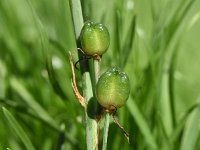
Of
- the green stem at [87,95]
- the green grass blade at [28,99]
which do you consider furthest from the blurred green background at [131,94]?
the green stem at [87,95]

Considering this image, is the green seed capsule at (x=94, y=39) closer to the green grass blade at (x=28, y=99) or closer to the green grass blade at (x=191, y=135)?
the green grass blade at (x=191, y=135)

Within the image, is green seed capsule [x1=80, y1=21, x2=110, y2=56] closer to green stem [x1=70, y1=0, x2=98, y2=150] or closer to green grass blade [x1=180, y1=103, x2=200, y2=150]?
green stem [x1=70, y1=0, x2=98, y2=150]

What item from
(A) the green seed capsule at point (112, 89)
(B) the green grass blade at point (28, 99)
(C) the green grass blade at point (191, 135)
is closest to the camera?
(A) the green seed capsule at point (112, 89)

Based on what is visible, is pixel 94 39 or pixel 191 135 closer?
pixel 94 39

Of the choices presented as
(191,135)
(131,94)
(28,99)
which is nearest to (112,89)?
(191,135)

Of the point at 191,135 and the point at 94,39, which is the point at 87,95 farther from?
the point at 191,135

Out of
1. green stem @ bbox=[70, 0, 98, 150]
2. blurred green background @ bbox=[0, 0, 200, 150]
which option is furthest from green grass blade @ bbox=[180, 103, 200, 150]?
green stem @ bbox=[70, 0, 98, 150]

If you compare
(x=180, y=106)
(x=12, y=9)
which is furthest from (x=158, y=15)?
(x=12, y=9)
